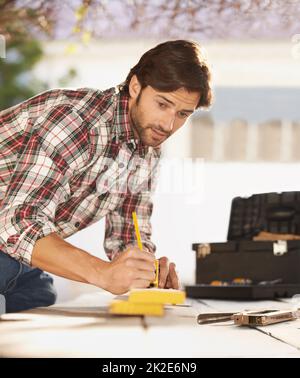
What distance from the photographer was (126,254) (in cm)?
73

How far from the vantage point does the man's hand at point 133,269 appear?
73 cm

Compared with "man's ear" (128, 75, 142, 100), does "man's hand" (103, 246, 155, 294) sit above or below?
below

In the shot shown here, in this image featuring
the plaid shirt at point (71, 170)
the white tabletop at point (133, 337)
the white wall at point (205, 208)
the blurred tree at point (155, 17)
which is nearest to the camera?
the white tabletop at point (133, 337)

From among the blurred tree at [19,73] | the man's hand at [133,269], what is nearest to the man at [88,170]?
the man's hand at [133,269]

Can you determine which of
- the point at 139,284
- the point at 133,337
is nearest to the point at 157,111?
the point at 139,284

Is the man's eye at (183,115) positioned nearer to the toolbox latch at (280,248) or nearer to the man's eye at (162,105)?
the man's eye at (162,105)

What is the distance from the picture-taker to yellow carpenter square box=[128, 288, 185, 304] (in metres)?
0.74

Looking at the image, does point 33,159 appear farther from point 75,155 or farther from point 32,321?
point 32,321

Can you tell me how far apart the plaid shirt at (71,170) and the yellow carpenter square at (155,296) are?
5.8 inches

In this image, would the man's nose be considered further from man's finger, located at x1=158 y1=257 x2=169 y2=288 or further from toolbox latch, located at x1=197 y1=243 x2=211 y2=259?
toolbox latch, located at x1=197 y1=243 x2=211 y2=259

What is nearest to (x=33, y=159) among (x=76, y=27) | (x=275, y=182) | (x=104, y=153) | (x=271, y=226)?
(x=104, y=153)

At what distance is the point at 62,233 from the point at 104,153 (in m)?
0.17

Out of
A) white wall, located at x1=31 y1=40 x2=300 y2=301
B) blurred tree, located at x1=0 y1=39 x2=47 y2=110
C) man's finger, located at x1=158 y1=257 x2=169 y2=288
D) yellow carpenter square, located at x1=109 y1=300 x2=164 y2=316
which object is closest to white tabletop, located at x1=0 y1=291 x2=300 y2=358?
yellow carpenter square, located at x1=109 y1=300 x2=164 y2=316

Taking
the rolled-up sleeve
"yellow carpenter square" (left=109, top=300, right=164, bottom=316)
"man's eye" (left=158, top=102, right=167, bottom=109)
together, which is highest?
"man's eye" (left=158, top=102, right=167, bottom=109)
